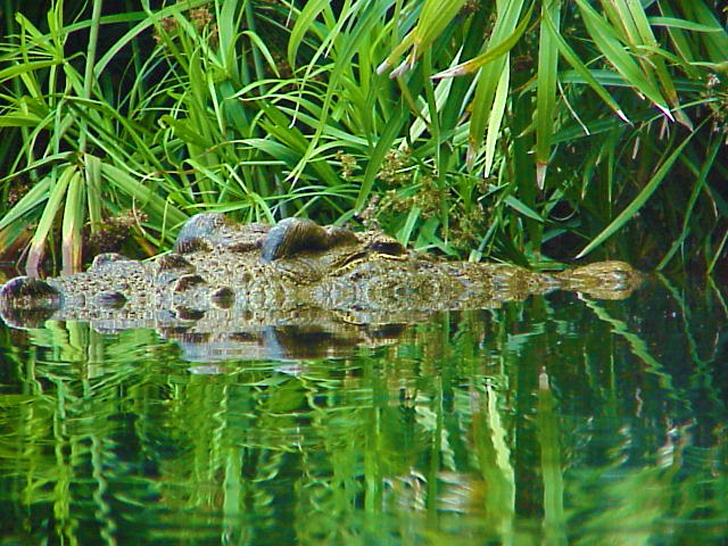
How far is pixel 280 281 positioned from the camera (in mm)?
3062

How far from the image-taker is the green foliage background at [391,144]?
3166mm

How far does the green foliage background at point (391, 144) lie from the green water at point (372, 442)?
1031mm

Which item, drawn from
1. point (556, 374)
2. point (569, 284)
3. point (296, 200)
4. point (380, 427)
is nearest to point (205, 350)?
point (556, 374)

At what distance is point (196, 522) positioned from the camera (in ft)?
2.88

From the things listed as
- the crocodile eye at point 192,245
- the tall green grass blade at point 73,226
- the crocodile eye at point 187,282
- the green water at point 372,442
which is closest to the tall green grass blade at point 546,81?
the green water at point 372,442

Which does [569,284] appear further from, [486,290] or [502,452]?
[502,452]

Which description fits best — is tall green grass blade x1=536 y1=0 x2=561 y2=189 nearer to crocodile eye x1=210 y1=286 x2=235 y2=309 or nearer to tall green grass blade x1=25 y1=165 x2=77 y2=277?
crocodile eye x1=210 y1=286 x2=235 y2=309

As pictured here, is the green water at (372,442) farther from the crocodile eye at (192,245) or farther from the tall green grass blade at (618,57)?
the crocodile eye at (192,245)

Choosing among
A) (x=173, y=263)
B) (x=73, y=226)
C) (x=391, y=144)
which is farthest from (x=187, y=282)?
(x=73, y=226)

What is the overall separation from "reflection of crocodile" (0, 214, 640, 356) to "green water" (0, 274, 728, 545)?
2.44 feet

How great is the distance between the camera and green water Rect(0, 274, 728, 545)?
866mm

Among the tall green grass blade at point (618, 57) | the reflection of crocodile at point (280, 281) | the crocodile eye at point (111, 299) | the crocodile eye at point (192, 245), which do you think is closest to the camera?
the tall green grass blade at point (618, 57)

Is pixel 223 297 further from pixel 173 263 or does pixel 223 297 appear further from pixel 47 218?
pixel 47 218

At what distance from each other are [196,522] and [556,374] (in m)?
0.87
